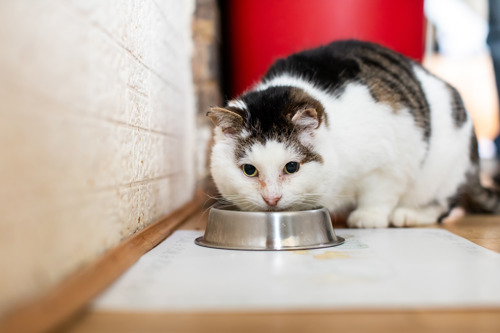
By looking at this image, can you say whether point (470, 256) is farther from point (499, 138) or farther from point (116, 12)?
point (499, 138)

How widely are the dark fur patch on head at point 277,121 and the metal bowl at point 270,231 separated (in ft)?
0.79

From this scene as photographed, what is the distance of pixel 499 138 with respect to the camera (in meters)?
4.13

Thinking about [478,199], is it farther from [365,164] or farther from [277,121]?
[277,121]

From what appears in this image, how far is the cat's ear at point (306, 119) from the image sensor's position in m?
1.66

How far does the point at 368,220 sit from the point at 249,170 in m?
0.61

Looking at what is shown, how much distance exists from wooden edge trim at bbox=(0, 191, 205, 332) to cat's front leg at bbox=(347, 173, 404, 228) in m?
0.87

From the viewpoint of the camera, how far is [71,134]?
3.33 ft

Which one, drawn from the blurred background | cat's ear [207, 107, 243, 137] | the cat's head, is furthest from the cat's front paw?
the blurred background

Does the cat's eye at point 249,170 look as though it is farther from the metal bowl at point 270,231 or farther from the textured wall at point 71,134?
the textured wall at point 71,134

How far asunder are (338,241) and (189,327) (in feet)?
2.86

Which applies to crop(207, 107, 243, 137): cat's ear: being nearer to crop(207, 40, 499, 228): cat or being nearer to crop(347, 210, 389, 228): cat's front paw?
crop(207, 40, 499, 228): cat

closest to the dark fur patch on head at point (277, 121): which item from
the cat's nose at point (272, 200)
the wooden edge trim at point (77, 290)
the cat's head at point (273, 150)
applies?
the cat's head at point (273, 150)

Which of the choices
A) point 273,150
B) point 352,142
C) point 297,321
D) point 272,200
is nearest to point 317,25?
point 352,142

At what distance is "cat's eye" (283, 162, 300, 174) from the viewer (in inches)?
66.5
